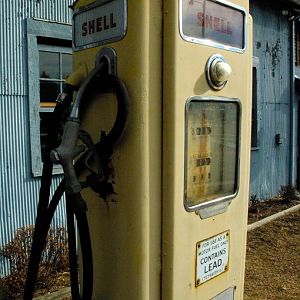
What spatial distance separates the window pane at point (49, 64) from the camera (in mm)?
4588

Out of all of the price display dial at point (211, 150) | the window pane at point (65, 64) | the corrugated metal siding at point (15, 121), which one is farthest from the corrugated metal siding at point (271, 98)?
the price display dial at point (211, 150)

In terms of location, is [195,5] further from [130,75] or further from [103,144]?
[103,144]

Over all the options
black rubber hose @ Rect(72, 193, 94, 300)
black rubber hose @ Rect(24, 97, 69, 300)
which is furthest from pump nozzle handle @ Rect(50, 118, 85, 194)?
black rubber hose @ Rect(24, 97, 69, 300)

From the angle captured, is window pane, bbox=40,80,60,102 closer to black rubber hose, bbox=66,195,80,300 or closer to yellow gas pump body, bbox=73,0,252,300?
yellow gas pump body, bbox=73,0,252,300

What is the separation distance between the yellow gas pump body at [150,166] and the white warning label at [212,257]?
3 cm

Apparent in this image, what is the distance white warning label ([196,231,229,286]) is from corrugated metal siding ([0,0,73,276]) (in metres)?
2.89

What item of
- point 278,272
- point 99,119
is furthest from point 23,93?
point 278,272

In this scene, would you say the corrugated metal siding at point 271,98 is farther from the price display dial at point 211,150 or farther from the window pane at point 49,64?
the price display dial at point 211,150

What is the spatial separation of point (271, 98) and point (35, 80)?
5296 millimetres

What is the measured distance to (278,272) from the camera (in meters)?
4.68

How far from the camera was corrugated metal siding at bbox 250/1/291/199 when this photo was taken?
317 inches

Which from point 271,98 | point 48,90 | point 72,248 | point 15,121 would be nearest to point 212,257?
point 72,248

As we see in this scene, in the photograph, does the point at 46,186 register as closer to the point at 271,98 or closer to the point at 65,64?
the point at 65,64

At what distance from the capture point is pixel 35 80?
4379 mm
